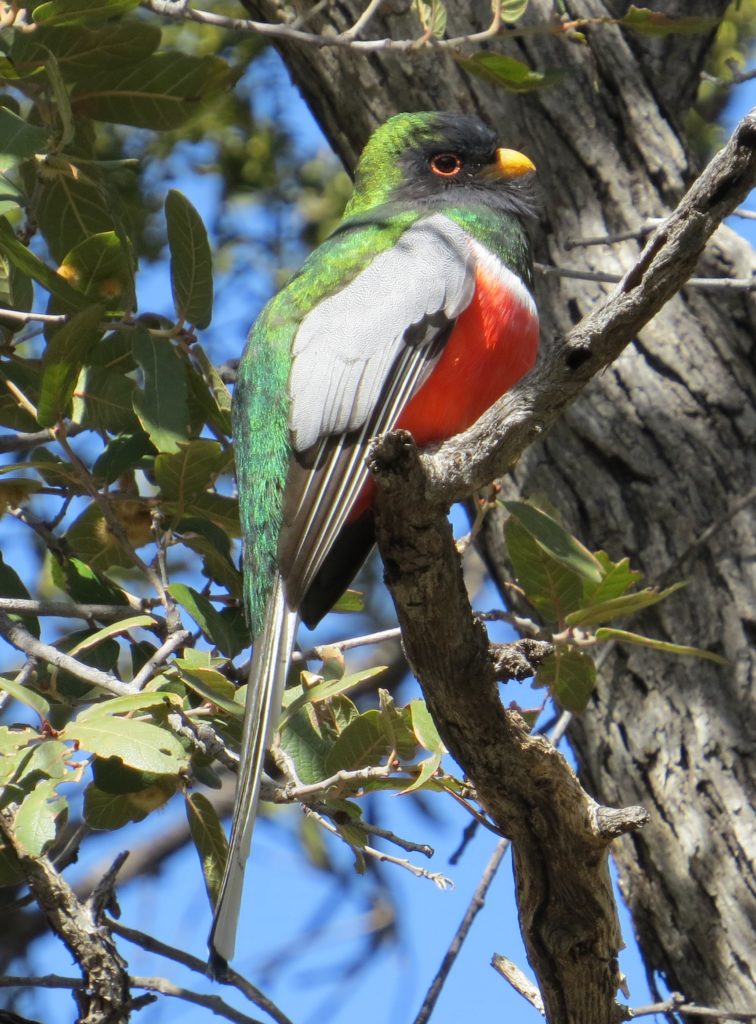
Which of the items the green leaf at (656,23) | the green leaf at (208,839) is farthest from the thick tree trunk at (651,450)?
the green leaf at (208,839)

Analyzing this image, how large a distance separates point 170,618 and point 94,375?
0.71 metres

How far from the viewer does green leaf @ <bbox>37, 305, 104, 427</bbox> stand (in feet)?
10.0

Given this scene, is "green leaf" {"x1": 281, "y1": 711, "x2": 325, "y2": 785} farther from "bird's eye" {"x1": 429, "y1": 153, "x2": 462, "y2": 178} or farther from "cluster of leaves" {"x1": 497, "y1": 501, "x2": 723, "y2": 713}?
"bird's eye" {"x1": 429, "y1": 153, "x2": 462, "y2": 178}

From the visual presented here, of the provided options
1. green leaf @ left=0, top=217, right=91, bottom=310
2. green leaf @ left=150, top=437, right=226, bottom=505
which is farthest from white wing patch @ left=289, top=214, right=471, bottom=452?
green leaf @ left=0, top=217, right=91, bottom=310

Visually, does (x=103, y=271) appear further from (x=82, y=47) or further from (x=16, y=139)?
(x=82, y=47)

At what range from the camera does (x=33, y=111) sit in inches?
153

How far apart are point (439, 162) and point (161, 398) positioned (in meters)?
1.45

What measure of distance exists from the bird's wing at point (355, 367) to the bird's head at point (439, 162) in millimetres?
516

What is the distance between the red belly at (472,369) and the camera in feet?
11.3

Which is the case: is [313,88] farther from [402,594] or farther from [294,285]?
[402,594]

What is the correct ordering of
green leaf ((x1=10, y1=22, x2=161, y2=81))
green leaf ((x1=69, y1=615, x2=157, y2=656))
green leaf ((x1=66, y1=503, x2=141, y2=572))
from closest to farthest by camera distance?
green leaf ((x1=69, y1=615, x2=157, y2=656)) < green leaf ((x1=10, y1=22, x2=161, y2=81)) < green leaf ((x1=66, y1=503, x2=141, y2=572))

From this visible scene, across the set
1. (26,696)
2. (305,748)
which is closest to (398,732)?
(305,748)

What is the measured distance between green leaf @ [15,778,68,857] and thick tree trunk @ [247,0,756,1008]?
1.50 meters

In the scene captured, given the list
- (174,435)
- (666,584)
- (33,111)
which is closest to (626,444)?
(666,584)
